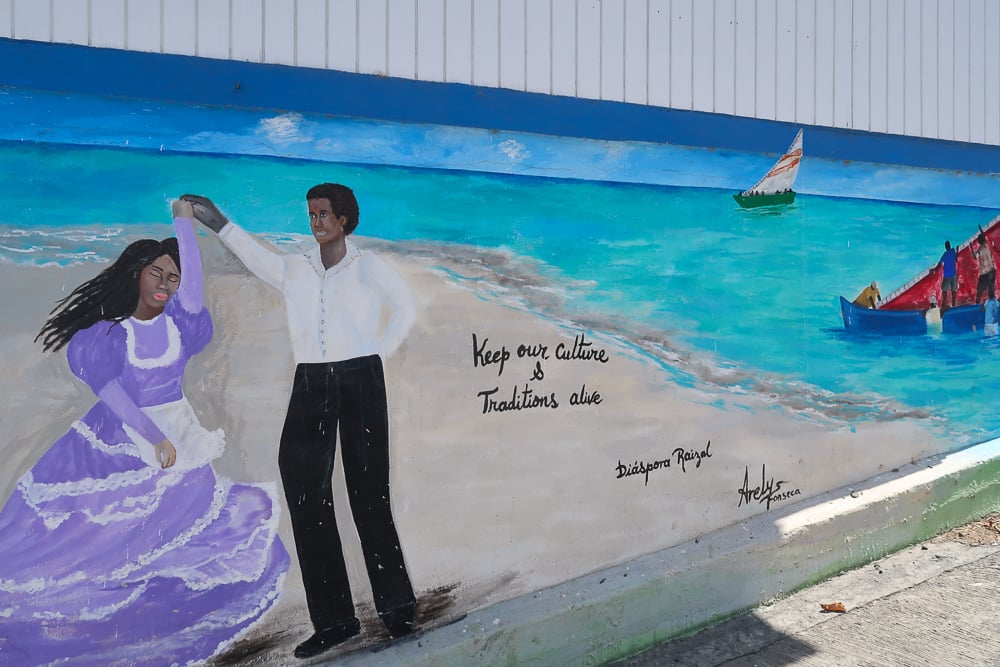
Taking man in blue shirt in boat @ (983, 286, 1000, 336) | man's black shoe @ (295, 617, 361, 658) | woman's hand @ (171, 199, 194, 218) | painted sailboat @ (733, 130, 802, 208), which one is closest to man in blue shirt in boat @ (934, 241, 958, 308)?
man in blue shirt in boat @ (983, 286, 1000, 336)

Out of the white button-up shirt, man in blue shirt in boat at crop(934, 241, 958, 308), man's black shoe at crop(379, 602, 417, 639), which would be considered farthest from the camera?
man in blue shirt in boat at crop(934, 241, 958, 308)

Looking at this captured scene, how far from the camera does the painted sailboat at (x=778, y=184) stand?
4.32 metres

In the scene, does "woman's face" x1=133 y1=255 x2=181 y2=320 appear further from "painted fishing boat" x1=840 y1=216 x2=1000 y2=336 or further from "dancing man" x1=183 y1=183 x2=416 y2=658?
"painted fishing boat" x1=840 y1=216 x2=1000 y2=336

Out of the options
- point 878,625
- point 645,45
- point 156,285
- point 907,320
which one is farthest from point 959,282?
point 156,285

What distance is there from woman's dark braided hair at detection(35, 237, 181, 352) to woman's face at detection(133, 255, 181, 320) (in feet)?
0.05

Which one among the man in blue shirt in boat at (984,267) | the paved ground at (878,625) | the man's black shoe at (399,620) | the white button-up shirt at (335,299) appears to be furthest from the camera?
the man in blue shirt in boat at (984,267)

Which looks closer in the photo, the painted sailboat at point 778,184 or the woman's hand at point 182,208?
the woman's hand at point 182,208

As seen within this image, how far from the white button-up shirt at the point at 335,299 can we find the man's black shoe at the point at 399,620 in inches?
41.9

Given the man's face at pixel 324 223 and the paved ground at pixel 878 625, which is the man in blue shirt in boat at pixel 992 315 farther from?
the man's face at pixel 324 223

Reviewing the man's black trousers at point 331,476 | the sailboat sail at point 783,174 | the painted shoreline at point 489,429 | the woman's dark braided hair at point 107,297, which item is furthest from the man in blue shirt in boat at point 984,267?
the woman's dark braided hair at point 107,297

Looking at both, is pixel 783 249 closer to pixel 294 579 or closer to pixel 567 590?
pixel 567 590

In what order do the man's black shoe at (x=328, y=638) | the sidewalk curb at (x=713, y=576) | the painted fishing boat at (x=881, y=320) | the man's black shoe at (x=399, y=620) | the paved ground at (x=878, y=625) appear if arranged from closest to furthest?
the man's black shoe at (x=328, y=638)
the man's black shoe at (x=399, y=620)
the sidewalk curb at (x=713, y=576)
the paved ground at (x=878, y=625)
the painted fishing boat at (x=881, y=320)

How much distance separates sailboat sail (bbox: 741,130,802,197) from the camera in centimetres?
438

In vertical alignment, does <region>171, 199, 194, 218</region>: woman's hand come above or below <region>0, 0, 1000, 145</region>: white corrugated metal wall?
below
